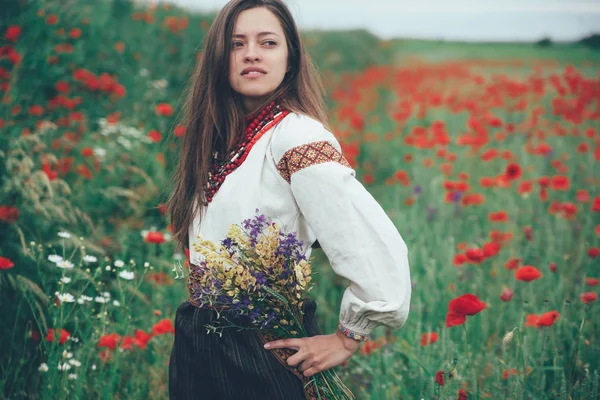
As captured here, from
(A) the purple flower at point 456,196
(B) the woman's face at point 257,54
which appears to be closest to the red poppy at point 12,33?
(B) the woman's face at point 257,54

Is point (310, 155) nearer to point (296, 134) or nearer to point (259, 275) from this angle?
point (296, 134)

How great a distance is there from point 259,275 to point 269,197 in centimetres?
23

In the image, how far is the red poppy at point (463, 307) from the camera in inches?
66.9

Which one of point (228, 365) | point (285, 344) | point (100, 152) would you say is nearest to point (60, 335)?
point (228, 365)

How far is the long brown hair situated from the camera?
1622mm

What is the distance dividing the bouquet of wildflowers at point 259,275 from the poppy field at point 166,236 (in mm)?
218

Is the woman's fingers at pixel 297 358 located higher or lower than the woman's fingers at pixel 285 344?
lower

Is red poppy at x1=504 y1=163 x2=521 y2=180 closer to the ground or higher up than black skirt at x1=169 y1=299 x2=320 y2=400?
higher up

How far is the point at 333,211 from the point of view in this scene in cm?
134

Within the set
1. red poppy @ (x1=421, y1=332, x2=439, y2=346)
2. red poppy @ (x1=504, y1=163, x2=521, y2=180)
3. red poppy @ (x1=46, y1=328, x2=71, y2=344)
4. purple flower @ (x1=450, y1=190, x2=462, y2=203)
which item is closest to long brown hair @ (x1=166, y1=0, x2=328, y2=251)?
red poppy @ (x1=46, y1=328, x2=71, y2=344)

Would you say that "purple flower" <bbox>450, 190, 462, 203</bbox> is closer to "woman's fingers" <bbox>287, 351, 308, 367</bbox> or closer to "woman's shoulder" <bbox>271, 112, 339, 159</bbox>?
"woman's shoulder" <bbox>271, 112, 339, 159</bbox>

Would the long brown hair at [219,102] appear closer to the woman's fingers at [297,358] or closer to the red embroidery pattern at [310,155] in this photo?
the red embroidery pattern at [310,155]

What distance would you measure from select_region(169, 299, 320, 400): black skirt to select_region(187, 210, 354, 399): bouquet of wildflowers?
61 mm

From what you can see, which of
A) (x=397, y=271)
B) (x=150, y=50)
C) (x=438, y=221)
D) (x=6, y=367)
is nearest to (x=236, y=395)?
(x=397, y=271)
